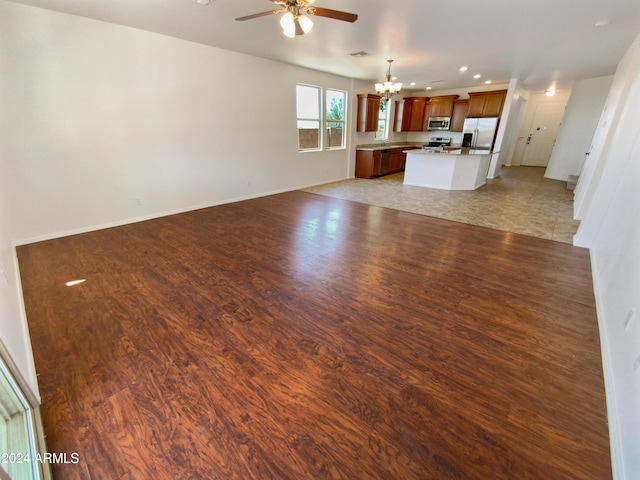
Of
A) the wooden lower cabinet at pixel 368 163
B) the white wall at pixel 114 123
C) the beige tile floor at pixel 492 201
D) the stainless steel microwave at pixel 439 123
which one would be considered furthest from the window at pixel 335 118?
the stainless steel microwave at pixel 439 123

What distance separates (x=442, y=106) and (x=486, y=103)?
56.9 inches

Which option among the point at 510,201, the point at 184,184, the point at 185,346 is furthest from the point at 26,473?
the point at 510,201

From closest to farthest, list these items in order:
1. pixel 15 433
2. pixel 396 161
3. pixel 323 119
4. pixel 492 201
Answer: pixel 15 433
pixel 492 201
pixel 323 119
pixel 396 161

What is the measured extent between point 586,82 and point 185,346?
10.8 meters

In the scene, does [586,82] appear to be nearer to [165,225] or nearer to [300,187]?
[300,187]

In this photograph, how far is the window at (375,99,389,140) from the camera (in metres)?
9.21

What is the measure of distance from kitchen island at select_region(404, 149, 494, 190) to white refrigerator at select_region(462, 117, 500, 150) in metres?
1.22

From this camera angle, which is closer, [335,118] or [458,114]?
[335,118]

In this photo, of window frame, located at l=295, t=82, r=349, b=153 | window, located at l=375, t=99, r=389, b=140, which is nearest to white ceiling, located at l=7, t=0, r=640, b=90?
window frame, located at l=295, t=82, r=349, b=153

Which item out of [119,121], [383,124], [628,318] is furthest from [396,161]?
[628,318]

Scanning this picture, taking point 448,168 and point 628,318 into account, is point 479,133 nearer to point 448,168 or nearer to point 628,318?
point 448,168

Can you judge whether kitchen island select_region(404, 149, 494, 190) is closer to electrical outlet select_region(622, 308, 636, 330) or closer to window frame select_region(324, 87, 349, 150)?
window frame select_region(324, 87, 349, 150)

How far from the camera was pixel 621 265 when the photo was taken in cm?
213

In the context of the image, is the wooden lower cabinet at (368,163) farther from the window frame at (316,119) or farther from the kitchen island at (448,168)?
the window frame at (316,119)
